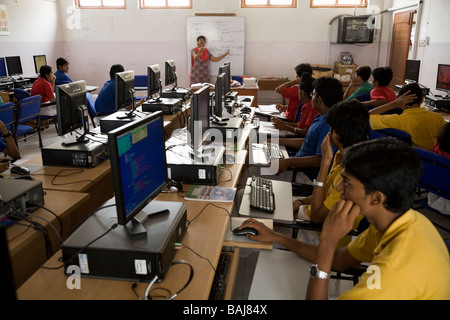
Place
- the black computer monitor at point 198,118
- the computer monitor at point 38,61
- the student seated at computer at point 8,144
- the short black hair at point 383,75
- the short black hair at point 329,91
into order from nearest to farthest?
the black computer monitor at point 198,118
the short black hair at point 329,91
the student seated at computer at point 8,144
the short black hair at point 383,75
the computer monitor at point 38,61

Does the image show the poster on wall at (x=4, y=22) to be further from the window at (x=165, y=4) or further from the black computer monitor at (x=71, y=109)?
the black computer monitor at (x=71, y=109)

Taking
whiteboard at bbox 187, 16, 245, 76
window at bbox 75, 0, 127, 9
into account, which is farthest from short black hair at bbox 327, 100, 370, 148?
window at bbox 75, 0, 127, 9

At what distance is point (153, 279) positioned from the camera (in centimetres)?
A: 123

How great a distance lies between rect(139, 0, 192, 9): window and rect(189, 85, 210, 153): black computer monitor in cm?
631

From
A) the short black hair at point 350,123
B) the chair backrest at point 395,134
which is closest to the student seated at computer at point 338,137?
the short black hair at point 350,123

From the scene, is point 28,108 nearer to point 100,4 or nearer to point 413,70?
point 100,4

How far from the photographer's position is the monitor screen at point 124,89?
131 inches

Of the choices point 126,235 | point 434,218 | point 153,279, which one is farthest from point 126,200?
point 434,218

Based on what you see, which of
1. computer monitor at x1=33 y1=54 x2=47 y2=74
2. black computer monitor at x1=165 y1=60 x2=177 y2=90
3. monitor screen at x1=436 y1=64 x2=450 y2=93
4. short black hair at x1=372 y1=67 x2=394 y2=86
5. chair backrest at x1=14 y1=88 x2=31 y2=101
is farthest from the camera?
computer monitor at x1=33 y1=54 x2=47 y2=74

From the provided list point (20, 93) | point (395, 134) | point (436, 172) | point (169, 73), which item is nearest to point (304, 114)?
point (395, 134)

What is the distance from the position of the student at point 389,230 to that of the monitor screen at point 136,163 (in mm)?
694

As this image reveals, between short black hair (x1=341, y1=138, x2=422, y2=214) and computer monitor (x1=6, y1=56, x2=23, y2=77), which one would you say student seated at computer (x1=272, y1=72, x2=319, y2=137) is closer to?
short black hair (x1=341, y1=138, x2=422, y2=214)

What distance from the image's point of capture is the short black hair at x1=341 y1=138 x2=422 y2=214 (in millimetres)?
1123
